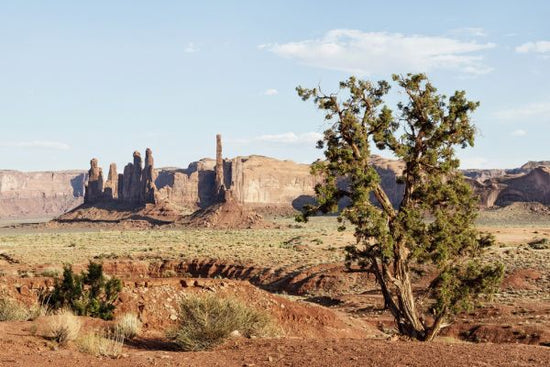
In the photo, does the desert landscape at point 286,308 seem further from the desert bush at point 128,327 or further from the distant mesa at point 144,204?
the distant mesa at point 144,204

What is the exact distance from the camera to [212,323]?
12891 mm

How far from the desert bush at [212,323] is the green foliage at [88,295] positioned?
320 cm

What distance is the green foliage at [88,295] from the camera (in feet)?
53.3

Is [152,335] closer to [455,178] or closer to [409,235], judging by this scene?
[409,235]

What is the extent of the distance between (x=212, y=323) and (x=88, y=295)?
565cm

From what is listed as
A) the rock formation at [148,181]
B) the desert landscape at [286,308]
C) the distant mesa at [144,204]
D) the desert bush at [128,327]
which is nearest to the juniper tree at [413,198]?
the desert landscape at [286,308]

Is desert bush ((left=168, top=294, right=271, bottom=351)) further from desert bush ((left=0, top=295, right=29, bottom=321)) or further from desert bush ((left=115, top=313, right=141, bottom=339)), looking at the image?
desert bush ((left=0, top=295, right=29, bottom=321))

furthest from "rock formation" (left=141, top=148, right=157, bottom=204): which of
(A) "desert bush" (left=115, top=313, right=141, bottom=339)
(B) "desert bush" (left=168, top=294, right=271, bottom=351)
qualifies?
(B) "desert bush" (left=168, top=294, right=271, bottom=351)

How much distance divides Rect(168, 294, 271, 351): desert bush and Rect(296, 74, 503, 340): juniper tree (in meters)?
2.84

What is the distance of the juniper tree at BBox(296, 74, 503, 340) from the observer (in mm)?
15055

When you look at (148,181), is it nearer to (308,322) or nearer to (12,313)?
(308,322)

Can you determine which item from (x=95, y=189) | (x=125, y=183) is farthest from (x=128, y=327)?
(x=95, y=189)

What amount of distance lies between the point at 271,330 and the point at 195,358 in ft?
11.9

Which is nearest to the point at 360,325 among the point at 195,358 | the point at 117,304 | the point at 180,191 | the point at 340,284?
the point at 117,304
